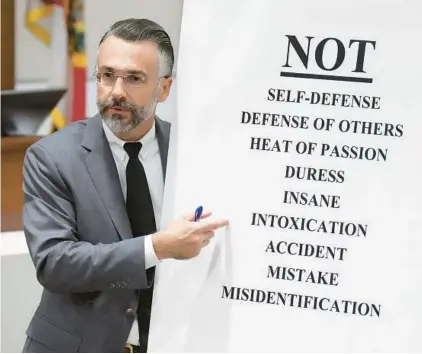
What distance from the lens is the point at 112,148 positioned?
168 cm

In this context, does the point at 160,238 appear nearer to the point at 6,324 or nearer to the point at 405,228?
the point at 405,228

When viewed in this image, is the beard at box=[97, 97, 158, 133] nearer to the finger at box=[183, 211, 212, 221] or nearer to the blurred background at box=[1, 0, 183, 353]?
the finger at box=[183, 211, 212, 221]

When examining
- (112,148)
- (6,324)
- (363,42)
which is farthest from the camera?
(6,324)

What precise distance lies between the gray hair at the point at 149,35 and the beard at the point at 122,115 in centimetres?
8

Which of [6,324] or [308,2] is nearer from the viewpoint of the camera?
[308,2]

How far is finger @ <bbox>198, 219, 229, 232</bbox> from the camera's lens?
5.12 feet

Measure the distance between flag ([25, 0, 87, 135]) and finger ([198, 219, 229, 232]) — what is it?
0.70 metres

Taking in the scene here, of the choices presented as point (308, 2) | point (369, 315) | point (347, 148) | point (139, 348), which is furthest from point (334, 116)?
point (139, 348)

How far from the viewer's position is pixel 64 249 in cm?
158

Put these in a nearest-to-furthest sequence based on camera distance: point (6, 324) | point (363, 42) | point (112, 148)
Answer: point (363, 42)
point (112, 148)
point (6, 324)

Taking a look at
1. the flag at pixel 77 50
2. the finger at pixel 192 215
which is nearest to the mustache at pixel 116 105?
the finger at pixel 192 215

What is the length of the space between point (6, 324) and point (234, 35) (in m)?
1.27

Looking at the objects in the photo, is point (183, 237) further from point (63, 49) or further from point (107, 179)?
point (63, 49)

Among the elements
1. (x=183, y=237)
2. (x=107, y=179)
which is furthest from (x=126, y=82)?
(x=183, y=237)
